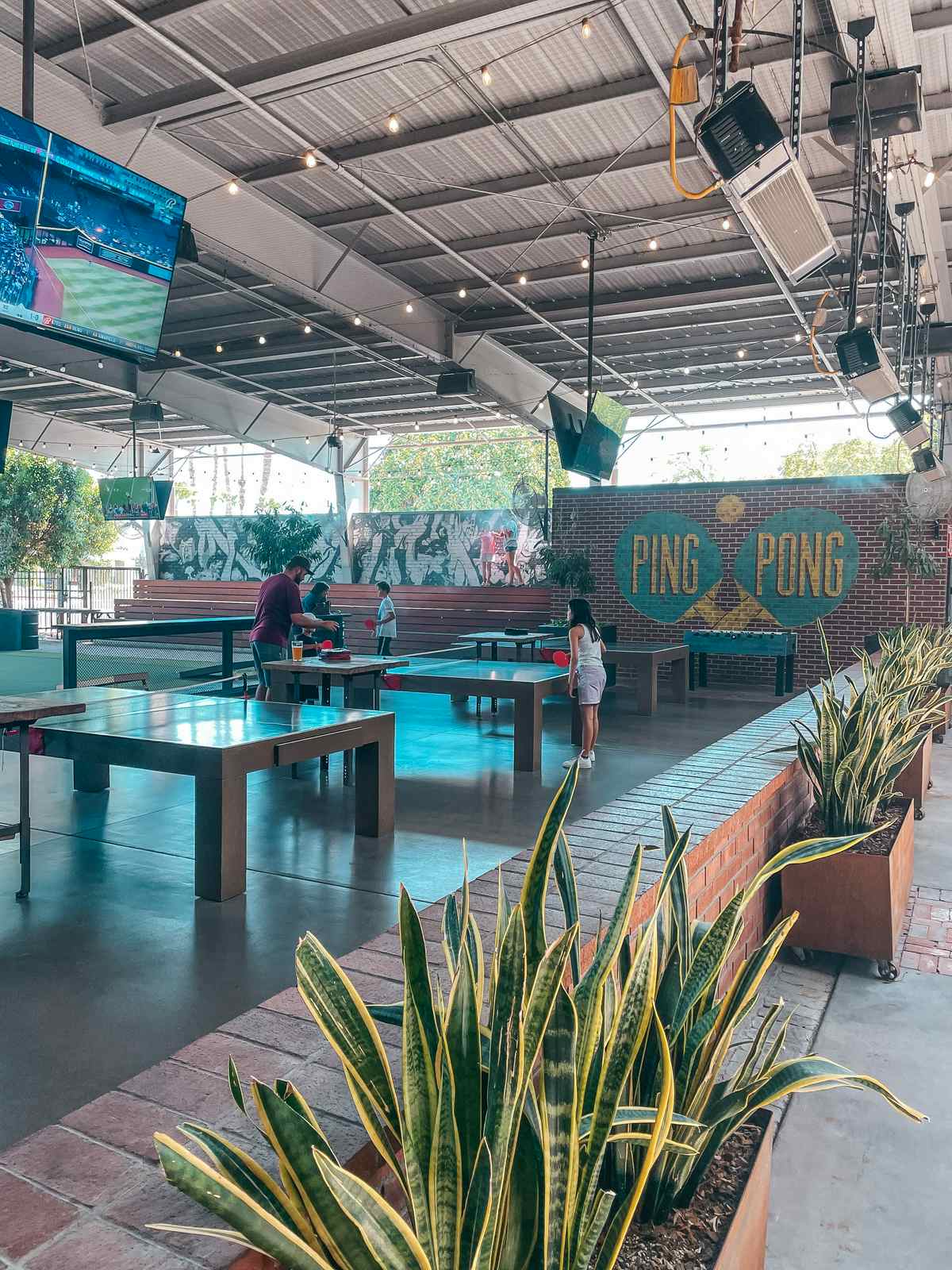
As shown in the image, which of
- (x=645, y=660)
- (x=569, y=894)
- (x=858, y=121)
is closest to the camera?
(x=569, y=894)

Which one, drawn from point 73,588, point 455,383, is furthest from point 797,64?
point 73,588

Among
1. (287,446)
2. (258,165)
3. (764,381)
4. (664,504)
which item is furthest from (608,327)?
(287,446)

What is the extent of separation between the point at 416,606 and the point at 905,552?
25.9 feet

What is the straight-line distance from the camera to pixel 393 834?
4789 mm

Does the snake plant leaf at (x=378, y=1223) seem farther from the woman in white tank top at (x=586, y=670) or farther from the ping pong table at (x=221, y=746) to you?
the woman in white tank top at (x=586, y=670)

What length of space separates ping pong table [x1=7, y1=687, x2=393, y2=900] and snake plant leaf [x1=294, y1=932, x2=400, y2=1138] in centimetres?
262

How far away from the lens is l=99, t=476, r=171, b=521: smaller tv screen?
51.8 ft

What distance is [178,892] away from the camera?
385 cm

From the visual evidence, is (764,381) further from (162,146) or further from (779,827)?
(779,827)

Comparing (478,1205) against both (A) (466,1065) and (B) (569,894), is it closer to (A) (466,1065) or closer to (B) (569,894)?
A: (A) (466,1065)

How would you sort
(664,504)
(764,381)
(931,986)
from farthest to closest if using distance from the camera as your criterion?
1. (764,381)
2. (664,504)
3. (931,986)

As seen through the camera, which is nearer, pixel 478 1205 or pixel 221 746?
pixel 478 1205

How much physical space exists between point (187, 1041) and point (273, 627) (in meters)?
4.52

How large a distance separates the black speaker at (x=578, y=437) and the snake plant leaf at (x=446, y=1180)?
952cm
